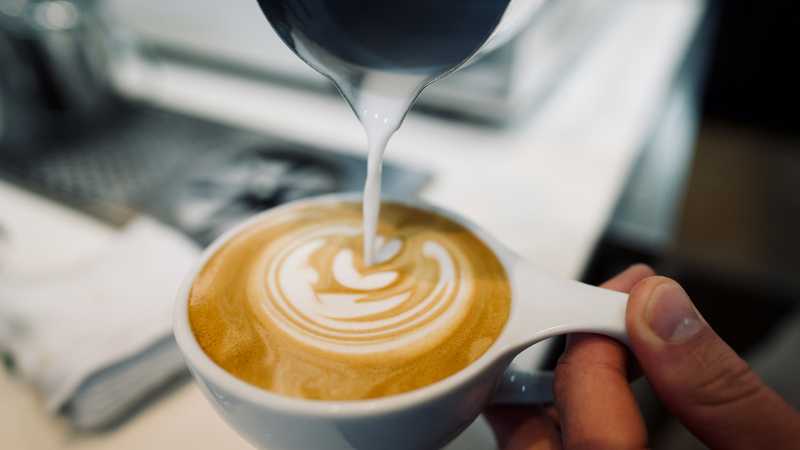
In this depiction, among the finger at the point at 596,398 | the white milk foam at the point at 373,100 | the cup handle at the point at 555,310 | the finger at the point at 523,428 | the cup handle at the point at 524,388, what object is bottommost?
the finger at the point at 523,428

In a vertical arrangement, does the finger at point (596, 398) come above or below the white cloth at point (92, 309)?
above

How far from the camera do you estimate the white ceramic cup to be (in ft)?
0.86

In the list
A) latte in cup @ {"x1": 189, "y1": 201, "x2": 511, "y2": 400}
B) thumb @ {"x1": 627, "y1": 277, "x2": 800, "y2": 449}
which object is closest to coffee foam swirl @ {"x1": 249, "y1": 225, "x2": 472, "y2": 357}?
latte in cup @ {"x1": 189, "y1": 201, "x2": 511, "y2": 400}

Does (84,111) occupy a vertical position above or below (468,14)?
below

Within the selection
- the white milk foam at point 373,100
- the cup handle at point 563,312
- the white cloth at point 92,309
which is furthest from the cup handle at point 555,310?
the white cloth at point 92,309

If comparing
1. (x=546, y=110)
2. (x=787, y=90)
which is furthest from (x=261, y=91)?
(x=787, y=90)

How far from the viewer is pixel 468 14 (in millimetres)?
368

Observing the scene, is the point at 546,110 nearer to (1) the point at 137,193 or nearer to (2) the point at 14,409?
(1) the point at 137,193

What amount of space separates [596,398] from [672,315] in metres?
0.06

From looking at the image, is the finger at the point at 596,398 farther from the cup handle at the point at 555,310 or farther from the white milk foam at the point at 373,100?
the white milk foam at the point at 373,100

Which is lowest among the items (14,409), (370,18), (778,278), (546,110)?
(778,278)

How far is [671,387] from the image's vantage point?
314mm

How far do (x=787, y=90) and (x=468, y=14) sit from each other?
1680 millimetres

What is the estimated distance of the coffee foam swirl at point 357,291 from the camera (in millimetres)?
327
